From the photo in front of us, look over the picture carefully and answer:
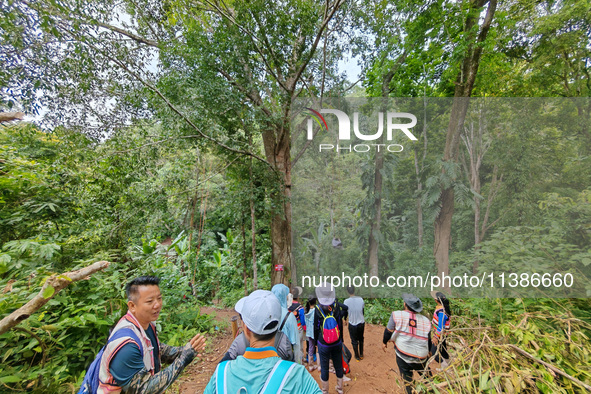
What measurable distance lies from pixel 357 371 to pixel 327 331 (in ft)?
5.41

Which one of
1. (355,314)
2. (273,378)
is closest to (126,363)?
(273,378)

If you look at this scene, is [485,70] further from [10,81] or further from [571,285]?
[10,81]

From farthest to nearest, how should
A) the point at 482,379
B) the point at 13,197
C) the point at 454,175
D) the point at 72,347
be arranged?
the point at 454,175 < the point at 13,197 < the point at 72,347 < the point at 482,379

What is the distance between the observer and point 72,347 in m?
2.57

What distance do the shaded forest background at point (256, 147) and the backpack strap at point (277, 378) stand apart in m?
2.53

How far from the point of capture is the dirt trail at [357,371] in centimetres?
340

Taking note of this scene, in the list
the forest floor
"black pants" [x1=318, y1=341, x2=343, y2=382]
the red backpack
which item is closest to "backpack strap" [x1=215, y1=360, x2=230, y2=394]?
the red backpack

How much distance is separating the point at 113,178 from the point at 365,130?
17.4ft

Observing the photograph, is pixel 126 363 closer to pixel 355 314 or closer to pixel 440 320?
pixel 440 320

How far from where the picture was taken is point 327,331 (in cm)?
279

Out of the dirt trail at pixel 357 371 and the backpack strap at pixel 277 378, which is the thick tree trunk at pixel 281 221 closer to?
the dirt trail at pixel 357 371

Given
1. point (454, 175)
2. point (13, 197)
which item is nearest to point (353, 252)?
point (454, 175)

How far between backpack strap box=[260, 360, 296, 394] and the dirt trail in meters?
2.37

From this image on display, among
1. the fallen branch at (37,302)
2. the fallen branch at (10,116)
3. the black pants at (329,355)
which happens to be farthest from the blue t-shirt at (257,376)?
the fallen branch at (10,116)
